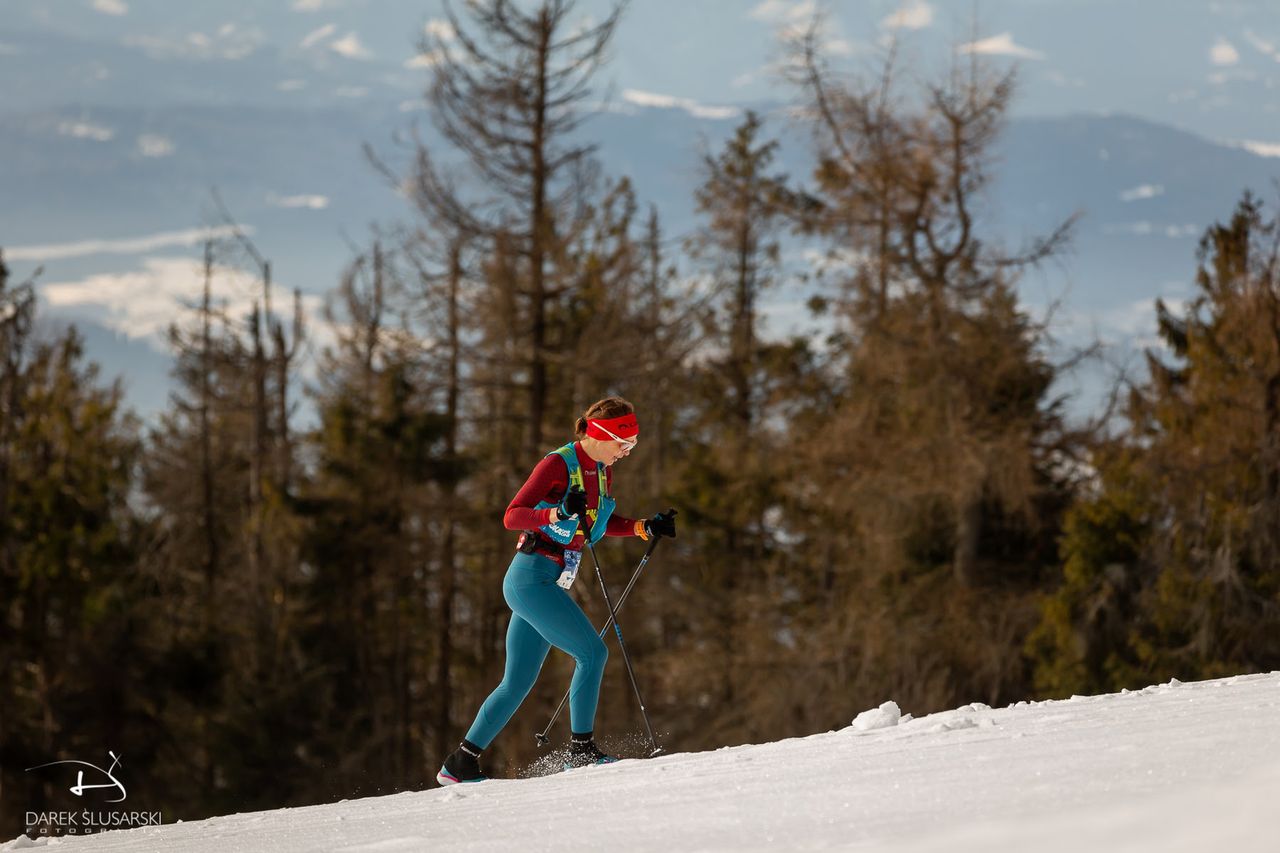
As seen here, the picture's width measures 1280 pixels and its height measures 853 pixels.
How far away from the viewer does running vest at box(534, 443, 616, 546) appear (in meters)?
6.39

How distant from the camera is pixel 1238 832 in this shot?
3188mm

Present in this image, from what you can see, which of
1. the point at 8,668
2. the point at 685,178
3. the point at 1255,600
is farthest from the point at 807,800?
the point at 685,178

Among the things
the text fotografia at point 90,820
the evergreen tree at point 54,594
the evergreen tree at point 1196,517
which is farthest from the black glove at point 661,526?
the evergreen tree at point 54,594

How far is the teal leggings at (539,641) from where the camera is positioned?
6344mm

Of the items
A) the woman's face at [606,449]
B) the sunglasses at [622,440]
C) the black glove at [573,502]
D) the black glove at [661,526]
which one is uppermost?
the sunglasses at [622,440]

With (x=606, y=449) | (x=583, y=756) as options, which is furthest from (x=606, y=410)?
(x=583, y=756)

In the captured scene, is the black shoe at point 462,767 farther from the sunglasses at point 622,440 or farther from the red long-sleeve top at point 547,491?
the sunglasses at point 622,440

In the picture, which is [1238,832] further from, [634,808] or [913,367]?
[913,367]

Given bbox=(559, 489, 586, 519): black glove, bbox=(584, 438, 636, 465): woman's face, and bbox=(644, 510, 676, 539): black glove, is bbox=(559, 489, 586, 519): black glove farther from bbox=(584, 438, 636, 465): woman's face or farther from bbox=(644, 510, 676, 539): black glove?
bbox=(644, 510, 676, 539): black glove

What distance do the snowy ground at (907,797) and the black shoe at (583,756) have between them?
1.37ft

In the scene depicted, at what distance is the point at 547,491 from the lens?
251 inches

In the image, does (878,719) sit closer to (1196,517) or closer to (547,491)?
(547,491)

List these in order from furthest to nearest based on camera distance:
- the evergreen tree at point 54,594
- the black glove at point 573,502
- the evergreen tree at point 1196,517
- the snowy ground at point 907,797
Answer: the evergreen tree at point 54,594
the evergreen tree at point 1196,517
the black glove at point 573,502
the snowy ground at point 907,797

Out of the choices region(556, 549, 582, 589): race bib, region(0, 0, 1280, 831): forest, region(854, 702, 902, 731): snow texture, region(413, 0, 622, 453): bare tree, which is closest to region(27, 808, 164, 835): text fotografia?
region(556, 549, 582, 589): race bib
